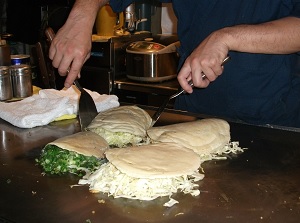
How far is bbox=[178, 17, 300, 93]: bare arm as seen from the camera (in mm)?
1799

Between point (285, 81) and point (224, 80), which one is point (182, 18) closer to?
point (224, 80)

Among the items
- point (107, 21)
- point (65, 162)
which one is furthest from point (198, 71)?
point (107, 21)

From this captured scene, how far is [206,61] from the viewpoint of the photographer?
70.1 inches

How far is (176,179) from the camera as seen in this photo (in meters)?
1.47

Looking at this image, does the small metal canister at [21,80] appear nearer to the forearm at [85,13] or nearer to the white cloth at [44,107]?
the white cloth at [44,107]

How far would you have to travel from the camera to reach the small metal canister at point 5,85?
8.11 ft

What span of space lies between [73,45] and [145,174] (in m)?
0.85

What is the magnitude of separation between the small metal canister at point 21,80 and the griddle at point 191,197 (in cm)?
78

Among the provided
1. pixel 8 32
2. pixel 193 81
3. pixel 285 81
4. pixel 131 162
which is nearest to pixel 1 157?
pixel 131 162

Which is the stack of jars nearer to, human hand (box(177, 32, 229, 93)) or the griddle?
the griddle

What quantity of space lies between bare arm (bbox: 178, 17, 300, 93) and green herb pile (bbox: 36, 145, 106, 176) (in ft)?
1.75

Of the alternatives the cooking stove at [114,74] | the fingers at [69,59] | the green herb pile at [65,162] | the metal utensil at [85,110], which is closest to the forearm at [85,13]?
the fingers at [69,59]

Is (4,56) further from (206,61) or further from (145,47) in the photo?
(206,61)

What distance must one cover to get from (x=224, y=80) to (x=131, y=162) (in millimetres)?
941
